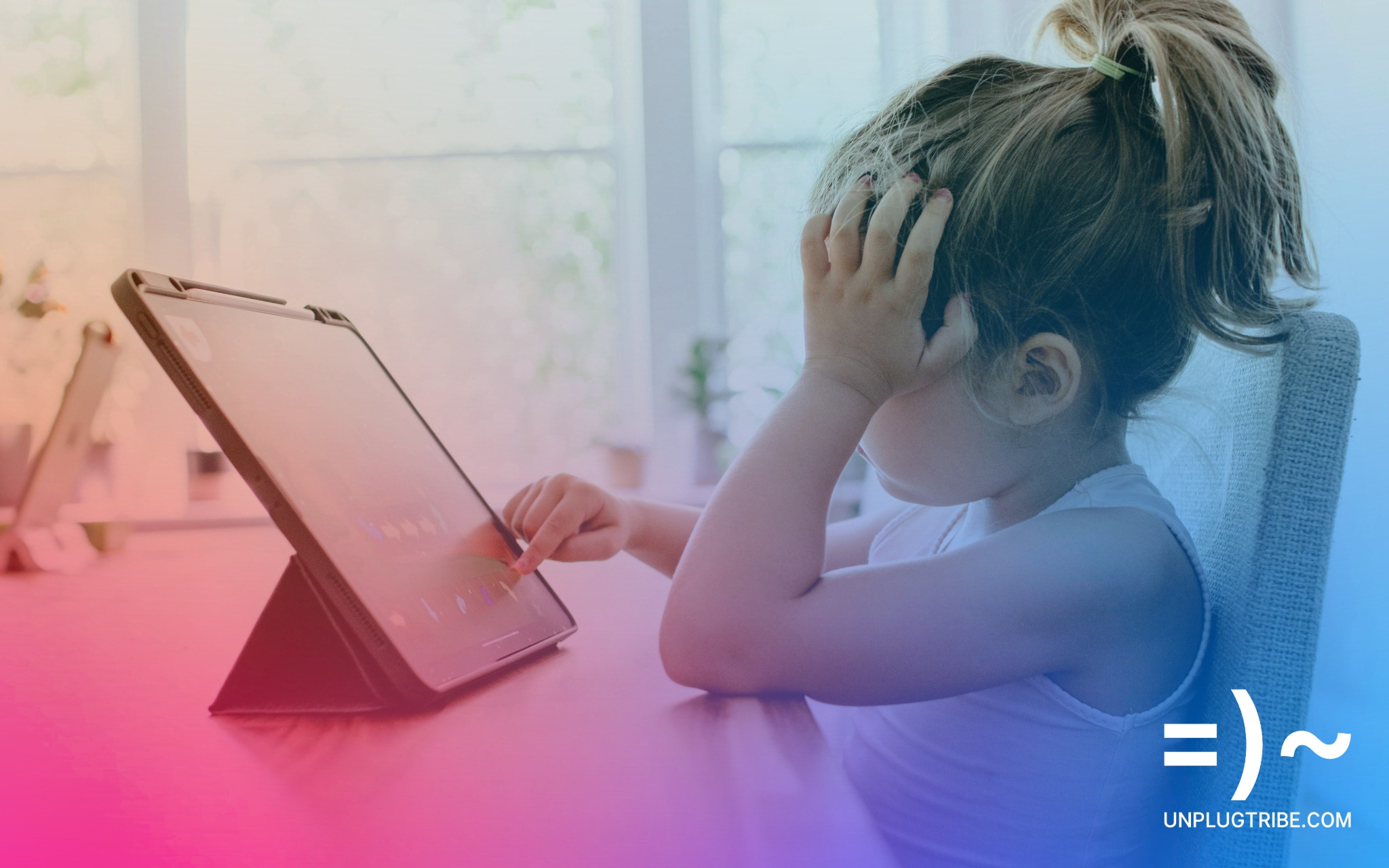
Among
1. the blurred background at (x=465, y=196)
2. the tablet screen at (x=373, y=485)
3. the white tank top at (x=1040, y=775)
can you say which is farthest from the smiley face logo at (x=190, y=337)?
the blurred background at (x=465, y=196)

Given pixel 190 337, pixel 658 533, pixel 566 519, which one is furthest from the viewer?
pixel 658 533

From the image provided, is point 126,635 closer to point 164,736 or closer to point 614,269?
point 164,736

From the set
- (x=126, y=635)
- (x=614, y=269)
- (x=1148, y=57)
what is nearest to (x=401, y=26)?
(x=614, y=269)

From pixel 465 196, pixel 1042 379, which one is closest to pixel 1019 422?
pixel 1042 379

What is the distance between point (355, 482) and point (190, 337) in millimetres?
105

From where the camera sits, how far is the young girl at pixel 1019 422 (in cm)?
44

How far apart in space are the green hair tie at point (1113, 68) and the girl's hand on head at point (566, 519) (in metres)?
0.43

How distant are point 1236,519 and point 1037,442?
11 centimetres

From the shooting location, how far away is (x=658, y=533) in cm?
71

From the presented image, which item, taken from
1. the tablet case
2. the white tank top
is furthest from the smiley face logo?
the white tank top

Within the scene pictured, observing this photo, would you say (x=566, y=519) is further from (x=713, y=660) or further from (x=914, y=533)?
(x=914, y=533)

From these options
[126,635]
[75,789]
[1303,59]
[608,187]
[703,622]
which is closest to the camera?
[75,789]

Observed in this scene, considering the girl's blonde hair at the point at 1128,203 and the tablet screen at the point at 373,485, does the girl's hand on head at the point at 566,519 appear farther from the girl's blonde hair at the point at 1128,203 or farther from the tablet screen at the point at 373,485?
the girl's blonde hair at the point at 1128,203

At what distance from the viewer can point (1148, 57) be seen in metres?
0.47
